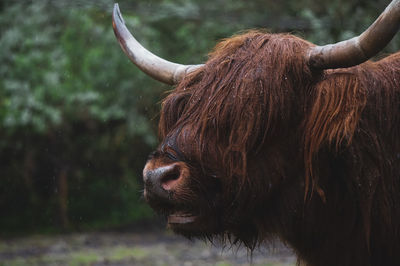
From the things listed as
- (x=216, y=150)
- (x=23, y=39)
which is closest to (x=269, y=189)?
(x=216, y=150)

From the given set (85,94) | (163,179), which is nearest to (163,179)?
(163,179)

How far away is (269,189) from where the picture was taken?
3.07m

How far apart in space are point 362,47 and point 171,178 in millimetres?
1081

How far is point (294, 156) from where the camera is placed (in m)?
3.11

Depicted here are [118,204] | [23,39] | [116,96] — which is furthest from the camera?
→ [118,204]

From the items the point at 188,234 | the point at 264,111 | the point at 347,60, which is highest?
the point at 347,60

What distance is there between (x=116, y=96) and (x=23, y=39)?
7.46 ft

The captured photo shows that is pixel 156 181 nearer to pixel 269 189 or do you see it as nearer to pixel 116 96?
pixel 269 189

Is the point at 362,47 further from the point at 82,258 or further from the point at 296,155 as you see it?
the point at 82,258

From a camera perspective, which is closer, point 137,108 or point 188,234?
point 188,234

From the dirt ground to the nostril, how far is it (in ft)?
17.9

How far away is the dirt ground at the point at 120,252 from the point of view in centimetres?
968

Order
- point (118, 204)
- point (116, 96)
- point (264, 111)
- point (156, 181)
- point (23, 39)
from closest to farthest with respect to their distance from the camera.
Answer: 1. point (156, 181)
2. point (264, 111)
3. point (23, 39)
4. point (116, 96)
5. point (118, 204)

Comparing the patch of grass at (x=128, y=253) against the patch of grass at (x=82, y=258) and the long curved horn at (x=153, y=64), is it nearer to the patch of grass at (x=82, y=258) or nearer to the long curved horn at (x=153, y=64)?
the patch of grass at (x=82, y=258)
